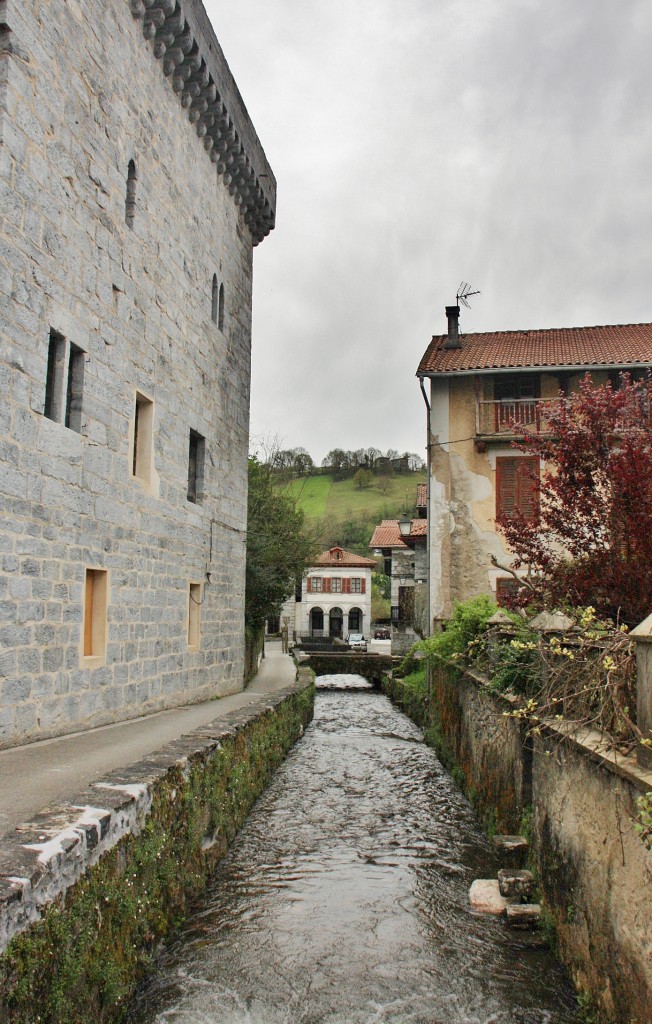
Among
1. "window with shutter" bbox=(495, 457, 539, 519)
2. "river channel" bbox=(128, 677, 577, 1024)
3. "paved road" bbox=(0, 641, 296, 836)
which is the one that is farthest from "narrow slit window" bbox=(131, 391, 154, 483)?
"window with shutter" bbox=(495, 457, 539, 519)

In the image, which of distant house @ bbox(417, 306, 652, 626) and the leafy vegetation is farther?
the leafy vegetation

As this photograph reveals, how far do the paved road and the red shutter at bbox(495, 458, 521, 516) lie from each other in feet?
34.6

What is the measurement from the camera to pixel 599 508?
8.51m

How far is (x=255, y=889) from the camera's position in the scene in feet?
21.4

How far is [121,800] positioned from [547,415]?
6671 mm

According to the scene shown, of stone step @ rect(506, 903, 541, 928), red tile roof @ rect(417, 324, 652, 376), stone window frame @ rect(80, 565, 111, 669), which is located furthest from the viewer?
red tile roof @ rect(417, 324, 652, 376)

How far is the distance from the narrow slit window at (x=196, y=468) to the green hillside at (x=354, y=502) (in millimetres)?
57043

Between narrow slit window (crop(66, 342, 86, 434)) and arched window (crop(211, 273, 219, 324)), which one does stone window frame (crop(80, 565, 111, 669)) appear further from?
arched window (crop(211, 273, 219, 324))

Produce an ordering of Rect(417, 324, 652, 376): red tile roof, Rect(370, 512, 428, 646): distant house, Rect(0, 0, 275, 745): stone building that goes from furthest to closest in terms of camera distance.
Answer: Rect(370, 512, 428, 646): distant house → Rect(417, 324, 652, 376): red tile roof → Rect(0, 0, 275, 745): stone building

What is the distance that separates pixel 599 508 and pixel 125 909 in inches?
244

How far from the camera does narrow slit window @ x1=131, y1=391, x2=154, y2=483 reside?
10.2 meters

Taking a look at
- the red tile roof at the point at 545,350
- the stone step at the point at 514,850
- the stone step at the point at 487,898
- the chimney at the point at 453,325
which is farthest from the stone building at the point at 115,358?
the chimney at the point at 453,325

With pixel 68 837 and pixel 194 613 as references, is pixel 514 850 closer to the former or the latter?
pixel 68 837

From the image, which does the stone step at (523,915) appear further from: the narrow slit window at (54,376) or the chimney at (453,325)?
the chimney at (453,325)
